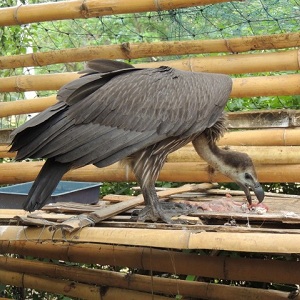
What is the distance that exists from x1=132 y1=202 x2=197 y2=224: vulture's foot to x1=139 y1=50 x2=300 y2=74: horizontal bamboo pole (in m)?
1.34

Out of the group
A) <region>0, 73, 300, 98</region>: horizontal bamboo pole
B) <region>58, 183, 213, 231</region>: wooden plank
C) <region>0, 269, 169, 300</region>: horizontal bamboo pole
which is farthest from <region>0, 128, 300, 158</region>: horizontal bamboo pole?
<region>0, 269, 169, 300</region>: horizontal bamboo pole

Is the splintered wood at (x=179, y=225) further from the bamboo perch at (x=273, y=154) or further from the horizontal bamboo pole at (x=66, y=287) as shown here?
the horizontal bamboo pole at (x=66, y=287)

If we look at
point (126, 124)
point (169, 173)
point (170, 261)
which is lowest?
point (170, 261)

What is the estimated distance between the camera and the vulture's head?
162 inches

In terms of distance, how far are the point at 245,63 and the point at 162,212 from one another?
5.12 feet

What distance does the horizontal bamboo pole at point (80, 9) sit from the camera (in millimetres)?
4590

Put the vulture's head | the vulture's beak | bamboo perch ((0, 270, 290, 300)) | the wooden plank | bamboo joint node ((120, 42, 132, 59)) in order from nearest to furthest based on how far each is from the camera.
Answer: the wooden plank, the vulture's beak, the vulture's head, bamboo perch ((0, 270, 290, 300)), bamboo joint node ((120, 42, 132, 59))

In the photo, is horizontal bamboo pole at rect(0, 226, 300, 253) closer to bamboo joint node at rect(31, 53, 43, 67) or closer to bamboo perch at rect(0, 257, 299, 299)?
bamboo perch at rect(0, 257, 299, 299)

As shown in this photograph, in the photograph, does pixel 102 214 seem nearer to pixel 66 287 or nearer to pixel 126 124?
pixel 126 124

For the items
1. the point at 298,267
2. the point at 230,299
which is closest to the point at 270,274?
the point at 298,267

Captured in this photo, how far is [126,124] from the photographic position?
3.68 meters

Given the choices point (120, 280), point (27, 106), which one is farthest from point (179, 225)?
point (27, 106)

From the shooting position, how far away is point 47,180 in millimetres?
3535

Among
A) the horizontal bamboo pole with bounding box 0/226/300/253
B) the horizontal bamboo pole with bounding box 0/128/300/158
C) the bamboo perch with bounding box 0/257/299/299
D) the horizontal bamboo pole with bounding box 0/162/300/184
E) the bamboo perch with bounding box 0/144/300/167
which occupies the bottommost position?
the bamboo perch with bounding box 0/257/299/299
